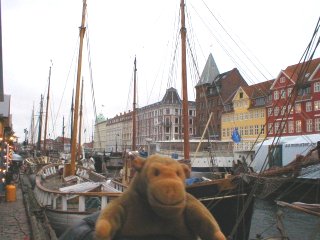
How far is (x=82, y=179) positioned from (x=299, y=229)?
36.4 ft

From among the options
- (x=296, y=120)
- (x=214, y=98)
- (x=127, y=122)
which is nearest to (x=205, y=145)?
(x=296, y=120)

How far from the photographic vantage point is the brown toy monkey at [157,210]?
2.80 m

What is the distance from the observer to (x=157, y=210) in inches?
111

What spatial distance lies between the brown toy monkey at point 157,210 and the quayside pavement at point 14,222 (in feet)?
23.3

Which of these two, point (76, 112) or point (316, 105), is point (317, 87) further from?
point (76, 112)

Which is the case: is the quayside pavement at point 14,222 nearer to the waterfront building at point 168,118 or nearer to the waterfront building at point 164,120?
the waterfront building at point 164,120

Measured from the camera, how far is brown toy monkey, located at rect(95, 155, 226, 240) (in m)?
2.80

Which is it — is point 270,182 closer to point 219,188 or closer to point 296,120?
point 219,188

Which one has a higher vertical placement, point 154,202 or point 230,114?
point 230,114

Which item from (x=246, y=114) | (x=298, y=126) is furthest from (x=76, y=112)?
(x=246, y=114)

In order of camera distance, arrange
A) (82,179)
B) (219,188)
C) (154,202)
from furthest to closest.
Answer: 1. (82,179)
2. (219,188)
3. (154,202)

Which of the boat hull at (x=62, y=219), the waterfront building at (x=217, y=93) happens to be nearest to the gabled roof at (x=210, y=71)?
the waterfront building at (x=217, y=93)

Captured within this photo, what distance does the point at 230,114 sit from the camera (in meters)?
78.6

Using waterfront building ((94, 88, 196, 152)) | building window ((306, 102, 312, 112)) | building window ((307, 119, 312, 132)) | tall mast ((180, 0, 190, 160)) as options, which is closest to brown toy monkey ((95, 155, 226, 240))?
tall mast ((180, 0, 190, 160))
